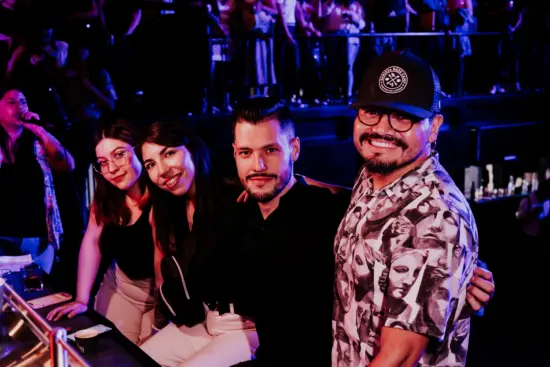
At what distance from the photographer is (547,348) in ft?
11.9

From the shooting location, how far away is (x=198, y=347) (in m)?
2.09

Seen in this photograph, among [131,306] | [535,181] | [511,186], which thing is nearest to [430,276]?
[131,306]

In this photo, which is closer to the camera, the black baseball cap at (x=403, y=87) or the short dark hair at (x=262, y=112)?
the black baseball cap at (x=403, y=87)

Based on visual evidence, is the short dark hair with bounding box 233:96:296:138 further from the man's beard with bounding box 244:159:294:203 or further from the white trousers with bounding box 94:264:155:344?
the white trousers with bounding box 94:264:155:344

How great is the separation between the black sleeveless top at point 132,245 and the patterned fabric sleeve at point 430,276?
145cm

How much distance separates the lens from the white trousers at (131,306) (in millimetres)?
2504

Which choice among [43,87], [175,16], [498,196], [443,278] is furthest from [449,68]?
[443,278]

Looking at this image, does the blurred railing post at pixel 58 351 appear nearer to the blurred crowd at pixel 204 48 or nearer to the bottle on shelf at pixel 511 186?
the blurred crowd at pixel 204 48

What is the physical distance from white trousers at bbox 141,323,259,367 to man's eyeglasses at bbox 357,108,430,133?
3.32 feet

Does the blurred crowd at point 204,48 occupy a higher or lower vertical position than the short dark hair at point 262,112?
higher

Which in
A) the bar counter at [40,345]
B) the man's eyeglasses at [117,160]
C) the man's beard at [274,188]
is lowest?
the bar counter at [40,345]

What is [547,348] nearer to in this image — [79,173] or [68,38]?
[79,173]

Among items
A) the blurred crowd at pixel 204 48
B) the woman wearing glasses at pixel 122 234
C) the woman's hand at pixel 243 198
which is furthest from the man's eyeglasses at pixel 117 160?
the blurred crowd at pixel 204 48

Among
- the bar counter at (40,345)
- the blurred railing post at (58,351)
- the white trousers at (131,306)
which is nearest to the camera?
the blurred railing post at (58,351)
